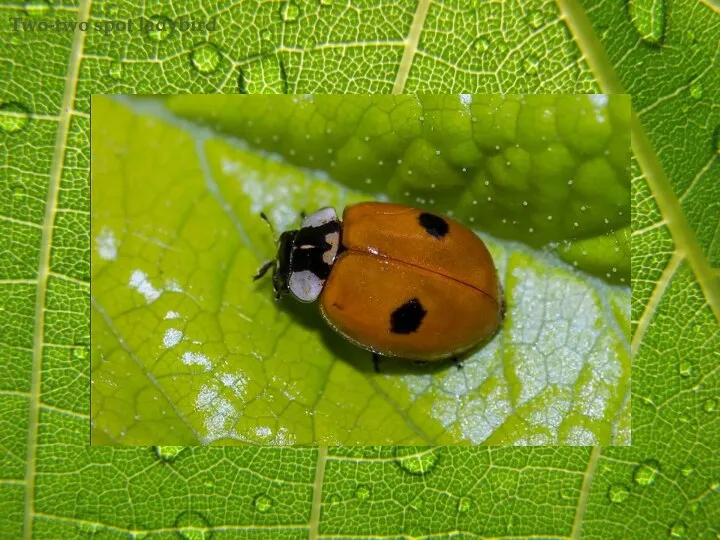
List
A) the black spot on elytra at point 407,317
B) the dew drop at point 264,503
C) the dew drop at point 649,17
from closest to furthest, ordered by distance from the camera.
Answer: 1. the dew drop at point 649,17
2. the black spot on elytra at point 407,317
3. the dew drop at point 264,503

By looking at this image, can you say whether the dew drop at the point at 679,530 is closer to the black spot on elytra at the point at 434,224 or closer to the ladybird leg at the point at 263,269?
the black spot on elytra at the point at 434,224

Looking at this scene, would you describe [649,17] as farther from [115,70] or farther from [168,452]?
[168,452]

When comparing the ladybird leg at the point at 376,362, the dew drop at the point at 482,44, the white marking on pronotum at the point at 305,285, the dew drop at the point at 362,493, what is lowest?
the dew drop at the point at 362,493

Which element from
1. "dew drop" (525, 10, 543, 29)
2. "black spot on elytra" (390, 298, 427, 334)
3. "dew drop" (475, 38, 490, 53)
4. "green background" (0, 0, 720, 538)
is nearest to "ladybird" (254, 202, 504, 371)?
"black spot on elytra" (390, 298, 427, 334)

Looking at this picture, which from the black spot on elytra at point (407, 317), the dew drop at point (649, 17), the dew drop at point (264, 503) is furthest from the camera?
the dew drop at point (264, 503)

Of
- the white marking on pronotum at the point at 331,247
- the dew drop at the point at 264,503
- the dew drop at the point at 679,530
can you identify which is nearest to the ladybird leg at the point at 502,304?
the white marking on pronotum at the point at 331,247

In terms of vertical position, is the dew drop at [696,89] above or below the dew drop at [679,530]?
above

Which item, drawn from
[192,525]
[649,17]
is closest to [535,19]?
[649,17]

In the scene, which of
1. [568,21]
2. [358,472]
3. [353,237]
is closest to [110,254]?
[353,237]
